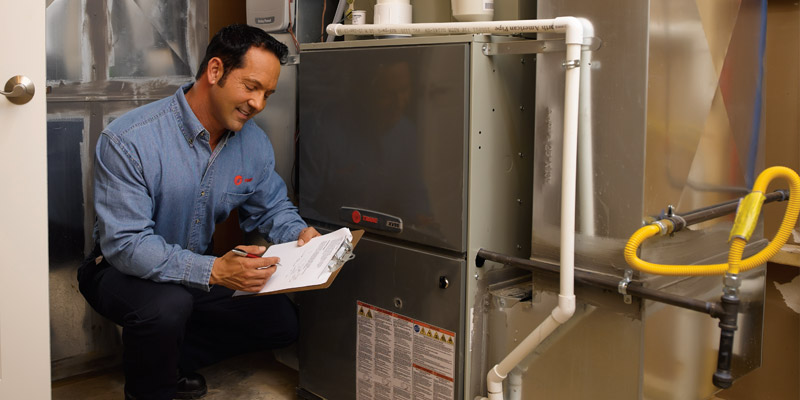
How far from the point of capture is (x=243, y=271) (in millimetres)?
1706

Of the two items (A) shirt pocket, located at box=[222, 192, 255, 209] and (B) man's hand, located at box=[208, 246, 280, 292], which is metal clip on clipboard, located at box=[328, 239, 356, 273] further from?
(A) shirt pocket, located at box=[222, 192, 255, 209]

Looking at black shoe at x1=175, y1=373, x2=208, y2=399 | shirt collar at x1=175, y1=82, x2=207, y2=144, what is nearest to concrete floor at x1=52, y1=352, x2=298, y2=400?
black shoe at x1=175, y1=373, x2=208, y2=399

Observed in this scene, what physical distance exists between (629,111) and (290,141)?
115 centimetres

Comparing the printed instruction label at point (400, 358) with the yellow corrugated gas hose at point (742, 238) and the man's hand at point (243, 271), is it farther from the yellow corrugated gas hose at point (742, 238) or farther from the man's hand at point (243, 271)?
the yellow corrugated gas hose at point (742, 238)

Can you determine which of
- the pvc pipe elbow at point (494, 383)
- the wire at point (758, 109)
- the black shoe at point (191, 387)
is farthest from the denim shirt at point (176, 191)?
the wire at point (758, 109)

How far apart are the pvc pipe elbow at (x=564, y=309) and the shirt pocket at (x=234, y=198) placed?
968 millimetres

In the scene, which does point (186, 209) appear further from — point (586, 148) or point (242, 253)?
point (586, 148)

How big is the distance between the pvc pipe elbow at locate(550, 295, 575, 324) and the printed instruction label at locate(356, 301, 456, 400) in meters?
0.28

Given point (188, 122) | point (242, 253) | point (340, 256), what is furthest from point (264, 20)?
point (340, 256)

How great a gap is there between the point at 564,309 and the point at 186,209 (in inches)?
40.9

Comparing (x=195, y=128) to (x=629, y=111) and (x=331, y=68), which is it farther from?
(x=629, y=111)

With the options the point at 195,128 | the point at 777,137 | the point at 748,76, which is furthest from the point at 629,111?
the point at 195,128

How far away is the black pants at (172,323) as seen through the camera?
1805 mm

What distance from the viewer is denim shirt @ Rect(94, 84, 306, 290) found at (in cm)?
176
